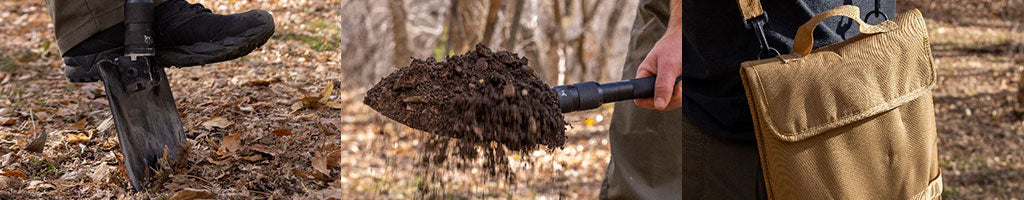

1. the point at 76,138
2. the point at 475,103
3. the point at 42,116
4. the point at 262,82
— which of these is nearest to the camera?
the point at 475,103

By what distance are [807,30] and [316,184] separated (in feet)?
4.47

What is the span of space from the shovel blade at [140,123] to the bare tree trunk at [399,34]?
1.16m

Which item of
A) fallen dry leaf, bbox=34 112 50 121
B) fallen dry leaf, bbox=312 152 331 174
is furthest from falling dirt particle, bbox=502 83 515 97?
fallen dry leaf, bbox=34 112 50 121

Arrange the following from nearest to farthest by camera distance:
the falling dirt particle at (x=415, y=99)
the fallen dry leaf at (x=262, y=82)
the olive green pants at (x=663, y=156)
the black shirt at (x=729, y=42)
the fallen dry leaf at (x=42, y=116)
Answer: the falling dirt particle at (x=415, y=99) < the black shirt at (x=729, y=42) < the olive green pants at (x=663, y=156) < the fallen dry leaf at (x=42, y=116) < the fallen dry leaf at (x=262, y=82)

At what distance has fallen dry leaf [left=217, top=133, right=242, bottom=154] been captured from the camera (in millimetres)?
2092

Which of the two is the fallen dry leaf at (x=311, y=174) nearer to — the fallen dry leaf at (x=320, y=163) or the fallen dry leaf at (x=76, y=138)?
the fallen dry leaf at (x=320, y=163)

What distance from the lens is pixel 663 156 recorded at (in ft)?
5.98

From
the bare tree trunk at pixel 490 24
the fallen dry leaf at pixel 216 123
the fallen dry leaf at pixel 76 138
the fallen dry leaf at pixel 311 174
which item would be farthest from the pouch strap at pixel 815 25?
the fallen dry leaf at pixel 76 138

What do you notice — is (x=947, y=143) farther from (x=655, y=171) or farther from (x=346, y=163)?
(x=346, y=163)

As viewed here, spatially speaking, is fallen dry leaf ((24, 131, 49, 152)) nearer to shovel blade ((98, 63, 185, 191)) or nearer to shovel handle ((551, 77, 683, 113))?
shovel blade ((98, 63, 185, 191))

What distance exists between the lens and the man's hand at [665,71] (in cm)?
140

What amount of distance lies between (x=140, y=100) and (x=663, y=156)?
54.9 inches

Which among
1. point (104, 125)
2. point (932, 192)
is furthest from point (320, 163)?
point (932, 192)

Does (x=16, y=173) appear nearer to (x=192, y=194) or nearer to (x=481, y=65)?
(x=192, y=194)
